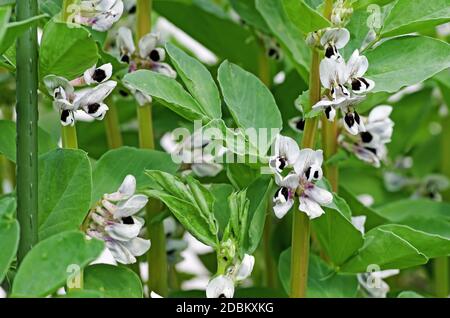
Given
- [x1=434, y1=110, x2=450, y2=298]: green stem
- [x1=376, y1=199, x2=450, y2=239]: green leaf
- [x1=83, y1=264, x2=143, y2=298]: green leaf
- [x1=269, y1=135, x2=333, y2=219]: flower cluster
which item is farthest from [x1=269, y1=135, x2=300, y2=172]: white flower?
[x1=434, y1=110, x2=450, y2=298]: green stem

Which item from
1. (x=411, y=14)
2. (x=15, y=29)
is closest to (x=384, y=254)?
(x=411, y=14)

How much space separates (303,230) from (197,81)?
101 mm

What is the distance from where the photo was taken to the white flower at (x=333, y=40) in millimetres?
435


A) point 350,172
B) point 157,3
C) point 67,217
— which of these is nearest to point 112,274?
point 67,217

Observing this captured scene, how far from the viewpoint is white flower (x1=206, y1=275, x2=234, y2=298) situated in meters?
0.41

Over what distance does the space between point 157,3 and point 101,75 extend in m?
0.24

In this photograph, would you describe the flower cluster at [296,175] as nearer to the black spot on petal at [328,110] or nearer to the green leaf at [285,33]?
the black spot on petal at [328,110]

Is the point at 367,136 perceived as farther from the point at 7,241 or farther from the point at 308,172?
the point at 7,241

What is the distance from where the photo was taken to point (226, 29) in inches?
27.3

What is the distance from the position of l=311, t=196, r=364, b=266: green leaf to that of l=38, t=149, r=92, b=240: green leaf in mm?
137

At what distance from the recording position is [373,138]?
57 centimetres

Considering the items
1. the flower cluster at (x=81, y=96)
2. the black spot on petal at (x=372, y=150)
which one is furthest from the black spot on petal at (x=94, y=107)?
the black spot on petal at (x=372, y=150)

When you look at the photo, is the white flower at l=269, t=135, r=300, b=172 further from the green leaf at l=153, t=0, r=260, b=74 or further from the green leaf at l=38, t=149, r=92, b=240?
the green leaf at l=153, t=0, r=260, b=74
